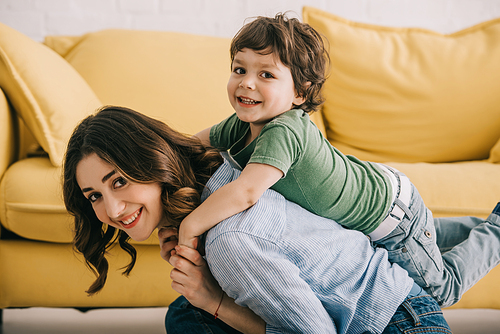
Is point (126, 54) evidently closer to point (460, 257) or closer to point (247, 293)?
point (247, 293)

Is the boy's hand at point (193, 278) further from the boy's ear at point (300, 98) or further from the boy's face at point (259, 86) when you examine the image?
the boy's ear at point (300, 98)

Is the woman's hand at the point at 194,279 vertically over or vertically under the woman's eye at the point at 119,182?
under

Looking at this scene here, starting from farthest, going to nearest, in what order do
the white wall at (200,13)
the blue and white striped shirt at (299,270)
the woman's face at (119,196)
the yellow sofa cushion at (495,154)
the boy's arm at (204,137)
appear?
the white wall at (200,13), the yellow sofa cushion at (495,154), the boy's arm at (204,137), the woman's face at (119,196), the blue and white striped shirt at (299,270)

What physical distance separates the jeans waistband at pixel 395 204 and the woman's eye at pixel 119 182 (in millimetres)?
595

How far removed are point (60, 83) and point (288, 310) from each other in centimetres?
108

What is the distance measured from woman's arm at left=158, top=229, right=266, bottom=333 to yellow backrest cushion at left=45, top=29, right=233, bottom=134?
30.0 inches

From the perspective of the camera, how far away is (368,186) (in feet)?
3.16

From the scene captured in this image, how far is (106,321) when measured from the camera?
151 centimetres

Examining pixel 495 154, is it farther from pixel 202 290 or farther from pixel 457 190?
pixel 202 290

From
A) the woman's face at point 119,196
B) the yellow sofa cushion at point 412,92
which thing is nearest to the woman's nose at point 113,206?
the woman's face at point 119,196

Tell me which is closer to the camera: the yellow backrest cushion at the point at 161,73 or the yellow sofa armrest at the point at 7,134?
the yellow sofa armrest at the point at 7,134

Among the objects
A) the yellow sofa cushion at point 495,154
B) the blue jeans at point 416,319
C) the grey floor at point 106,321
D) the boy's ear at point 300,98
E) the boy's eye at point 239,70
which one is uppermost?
the boy's eye at point 239,70

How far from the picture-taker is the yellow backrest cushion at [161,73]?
1.58 meters

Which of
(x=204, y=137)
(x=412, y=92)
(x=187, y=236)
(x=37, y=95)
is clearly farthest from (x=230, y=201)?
(x=412, y=92)
